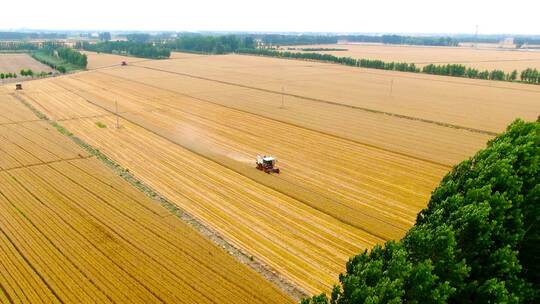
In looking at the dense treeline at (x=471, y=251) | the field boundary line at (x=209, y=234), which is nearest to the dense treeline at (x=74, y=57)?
the field boundary line at (x=209, y=234)

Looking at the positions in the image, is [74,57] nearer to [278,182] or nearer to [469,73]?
[469,73]

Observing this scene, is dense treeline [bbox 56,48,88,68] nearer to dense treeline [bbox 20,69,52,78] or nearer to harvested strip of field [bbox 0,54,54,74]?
harvested strip of field [bbox 0,54,54,74]

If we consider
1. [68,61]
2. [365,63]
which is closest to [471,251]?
[365,63]

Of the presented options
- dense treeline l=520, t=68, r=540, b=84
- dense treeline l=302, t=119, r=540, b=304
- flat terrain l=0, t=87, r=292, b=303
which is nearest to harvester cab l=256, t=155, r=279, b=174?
flat terrain l=0, t=87, r=292, b=303

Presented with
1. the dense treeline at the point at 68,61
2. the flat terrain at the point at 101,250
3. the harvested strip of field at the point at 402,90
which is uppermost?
the dense treeline at the point at 68,61

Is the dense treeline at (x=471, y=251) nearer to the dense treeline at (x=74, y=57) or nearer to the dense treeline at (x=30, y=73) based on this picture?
the dense treeline at (x=30, y=73)
